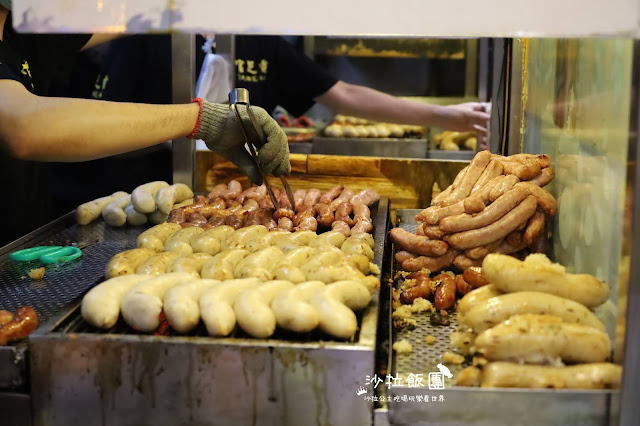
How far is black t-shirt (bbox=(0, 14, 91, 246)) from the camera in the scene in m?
3.70

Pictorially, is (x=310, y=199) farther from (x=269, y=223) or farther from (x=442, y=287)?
(x=442, y=287)

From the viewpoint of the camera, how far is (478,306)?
6.43 ft

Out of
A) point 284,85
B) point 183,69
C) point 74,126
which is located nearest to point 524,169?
point 74,126

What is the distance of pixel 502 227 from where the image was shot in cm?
254

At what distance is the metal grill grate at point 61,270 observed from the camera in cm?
237

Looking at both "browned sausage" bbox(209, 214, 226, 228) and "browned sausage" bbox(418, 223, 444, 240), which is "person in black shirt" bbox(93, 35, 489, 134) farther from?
"browned sausage" bbox(418, 223, 444, 240)

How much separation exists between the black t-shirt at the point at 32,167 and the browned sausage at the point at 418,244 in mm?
2079

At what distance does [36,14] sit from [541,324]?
1.53m

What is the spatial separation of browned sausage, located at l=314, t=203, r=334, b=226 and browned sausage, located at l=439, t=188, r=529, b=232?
723 mm

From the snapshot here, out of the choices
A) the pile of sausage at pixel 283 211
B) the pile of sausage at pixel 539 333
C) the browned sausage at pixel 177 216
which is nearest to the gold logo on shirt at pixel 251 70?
the pile of sausage at pixel 283 211

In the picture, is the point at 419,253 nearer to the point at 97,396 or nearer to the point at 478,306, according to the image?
the point at 478,306

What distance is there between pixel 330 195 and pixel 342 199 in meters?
0.11

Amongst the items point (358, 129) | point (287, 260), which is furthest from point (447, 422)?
point (358, 129)

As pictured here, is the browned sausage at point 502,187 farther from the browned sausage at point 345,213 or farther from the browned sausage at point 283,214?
the browned sausage at point 283,214
